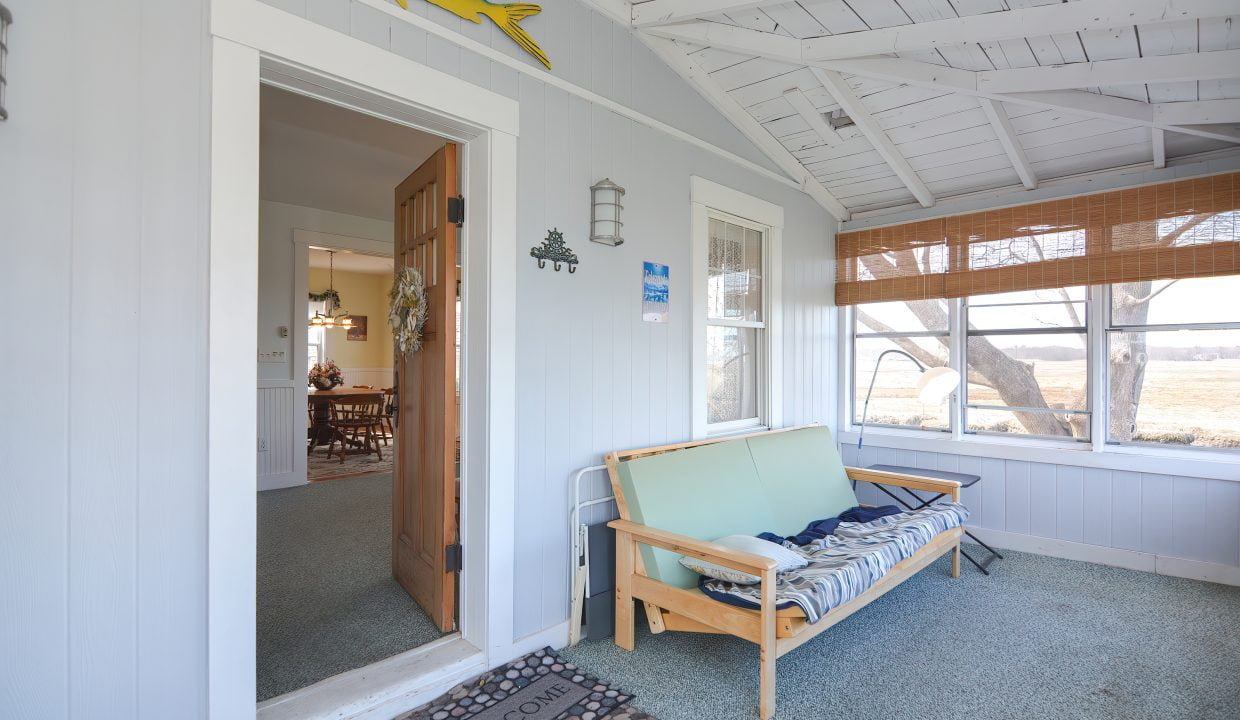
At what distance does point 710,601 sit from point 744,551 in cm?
25

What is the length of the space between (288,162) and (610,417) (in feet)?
11.3

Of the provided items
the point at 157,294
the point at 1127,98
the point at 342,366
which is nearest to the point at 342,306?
the point at 342,366

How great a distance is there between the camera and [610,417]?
112 inches

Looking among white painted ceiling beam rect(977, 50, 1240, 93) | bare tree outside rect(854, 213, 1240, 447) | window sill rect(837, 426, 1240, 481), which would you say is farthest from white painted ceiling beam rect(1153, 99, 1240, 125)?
window sill rect(837, 426, 1240, 481)

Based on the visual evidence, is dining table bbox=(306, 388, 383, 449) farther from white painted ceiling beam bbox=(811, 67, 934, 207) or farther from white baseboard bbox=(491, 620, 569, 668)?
white painted ceiling beam bbox=(811, 67, 934, 207)

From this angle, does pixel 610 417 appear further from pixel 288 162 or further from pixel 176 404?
pixel 288 162

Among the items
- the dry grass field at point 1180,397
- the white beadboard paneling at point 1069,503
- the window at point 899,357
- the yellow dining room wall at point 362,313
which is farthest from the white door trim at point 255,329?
the yellow dining room wall at point 362,313

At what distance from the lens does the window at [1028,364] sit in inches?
148

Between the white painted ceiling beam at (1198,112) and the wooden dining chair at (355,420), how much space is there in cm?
693

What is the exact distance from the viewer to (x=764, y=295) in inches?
154

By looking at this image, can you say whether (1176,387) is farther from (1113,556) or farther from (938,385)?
(938,385)

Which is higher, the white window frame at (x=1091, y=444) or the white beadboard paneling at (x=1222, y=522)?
the white window frame at (x=1091, y=444)

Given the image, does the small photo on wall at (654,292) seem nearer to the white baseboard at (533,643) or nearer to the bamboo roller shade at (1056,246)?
the white baseboard at (533,643)

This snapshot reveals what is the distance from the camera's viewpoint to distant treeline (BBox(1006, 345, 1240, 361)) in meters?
3.36
